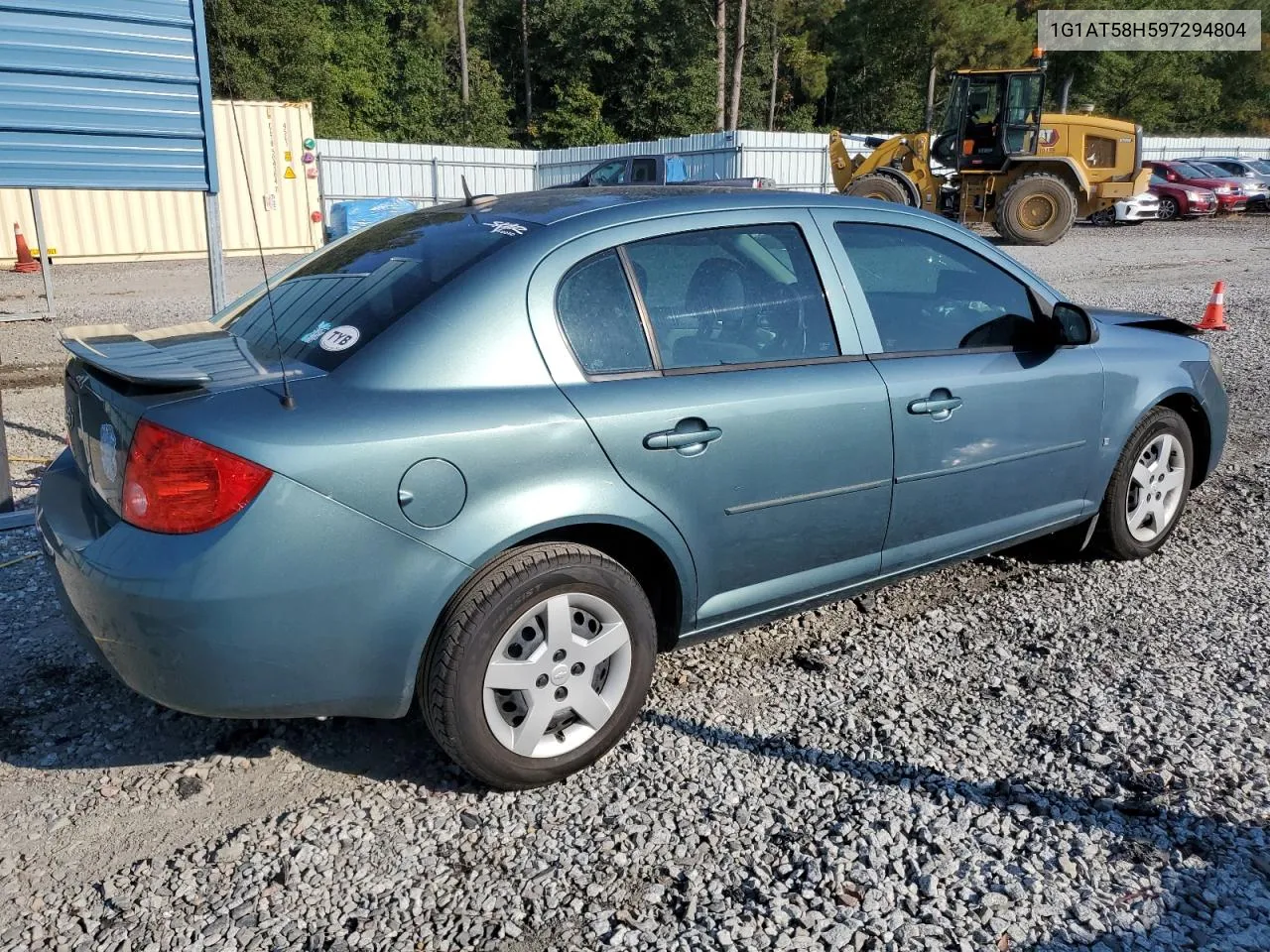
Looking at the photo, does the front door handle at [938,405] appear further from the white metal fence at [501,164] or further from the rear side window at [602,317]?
the white metal fence at [501,164]

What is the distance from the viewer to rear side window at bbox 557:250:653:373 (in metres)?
3.01

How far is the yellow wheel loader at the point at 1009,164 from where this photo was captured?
20188 millimetres

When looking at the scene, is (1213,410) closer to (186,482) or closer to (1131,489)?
(1131,489)

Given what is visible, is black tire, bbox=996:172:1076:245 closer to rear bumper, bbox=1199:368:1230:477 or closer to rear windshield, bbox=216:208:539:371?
rear bumper, bbox=1199:368:1230:477

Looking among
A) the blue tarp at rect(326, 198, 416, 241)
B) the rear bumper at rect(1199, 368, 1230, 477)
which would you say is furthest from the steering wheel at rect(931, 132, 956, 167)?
the rear bumper at rect(1199, 368, 1230, 477)

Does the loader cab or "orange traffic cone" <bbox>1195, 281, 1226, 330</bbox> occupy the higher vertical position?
the loader cab

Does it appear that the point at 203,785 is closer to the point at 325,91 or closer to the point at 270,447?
the point at 270,447

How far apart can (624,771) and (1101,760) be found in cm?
142

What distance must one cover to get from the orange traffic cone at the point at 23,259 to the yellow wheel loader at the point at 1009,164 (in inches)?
595

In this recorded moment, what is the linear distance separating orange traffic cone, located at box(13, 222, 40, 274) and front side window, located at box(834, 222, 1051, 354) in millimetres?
19059

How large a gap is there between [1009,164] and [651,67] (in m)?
31.8

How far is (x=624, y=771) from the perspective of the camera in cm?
312

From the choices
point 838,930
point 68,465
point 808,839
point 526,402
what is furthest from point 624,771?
point 68,465

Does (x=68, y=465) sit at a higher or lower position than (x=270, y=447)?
lower
